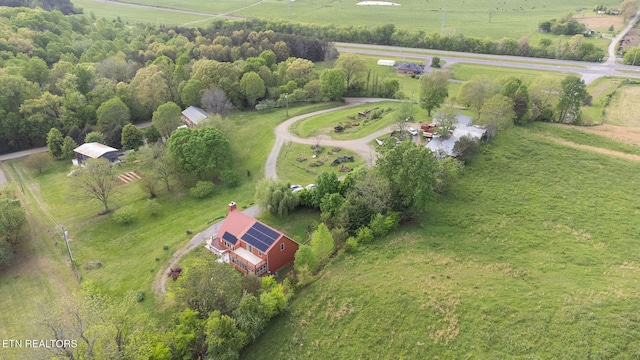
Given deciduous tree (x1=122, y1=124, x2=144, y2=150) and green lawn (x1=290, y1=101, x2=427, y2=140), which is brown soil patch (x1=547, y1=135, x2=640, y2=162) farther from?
deciduous tree (x1=122, y1=124, x2=144, y2=150)

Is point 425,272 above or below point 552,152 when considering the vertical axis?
below

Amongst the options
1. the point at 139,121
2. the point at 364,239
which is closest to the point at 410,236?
the point at 364,239

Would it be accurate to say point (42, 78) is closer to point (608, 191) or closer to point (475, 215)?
point (475, 215)

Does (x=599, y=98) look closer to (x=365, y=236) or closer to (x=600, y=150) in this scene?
(x=600, y=150)

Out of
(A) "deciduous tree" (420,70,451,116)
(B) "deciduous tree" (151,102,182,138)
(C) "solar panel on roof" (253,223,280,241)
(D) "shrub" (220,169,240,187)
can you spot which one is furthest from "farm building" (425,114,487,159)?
(B) "deciduous tree" (151,102,182,138)

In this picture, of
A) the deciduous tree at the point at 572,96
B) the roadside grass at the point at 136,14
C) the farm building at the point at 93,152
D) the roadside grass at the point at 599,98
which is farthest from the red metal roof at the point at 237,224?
the roadside grass at the point at 136,14

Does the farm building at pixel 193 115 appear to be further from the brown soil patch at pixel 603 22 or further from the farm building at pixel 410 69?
the brown soil patch at pixel 603 22

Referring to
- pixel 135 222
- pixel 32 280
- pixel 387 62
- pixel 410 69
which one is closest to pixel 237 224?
pixel 135 222
